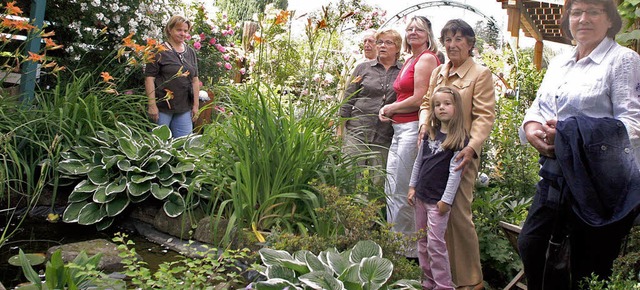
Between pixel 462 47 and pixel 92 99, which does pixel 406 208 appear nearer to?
pixel 462 47

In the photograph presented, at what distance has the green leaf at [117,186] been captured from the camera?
3.91 metres

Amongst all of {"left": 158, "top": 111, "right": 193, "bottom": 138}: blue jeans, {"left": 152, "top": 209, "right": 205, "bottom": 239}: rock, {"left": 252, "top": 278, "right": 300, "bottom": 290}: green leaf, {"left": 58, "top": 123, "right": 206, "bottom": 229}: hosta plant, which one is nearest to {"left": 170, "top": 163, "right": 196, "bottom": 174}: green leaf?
{"left": 58, "top": 123, "right": 206, "bottom": 229}: hosta plant

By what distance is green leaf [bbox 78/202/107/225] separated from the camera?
3852 millimetres


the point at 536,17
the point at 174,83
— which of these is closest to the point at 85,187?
the point at 174,83

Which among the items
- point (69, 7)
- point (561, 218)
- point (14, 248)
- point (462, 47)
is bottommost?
point (14, 248)

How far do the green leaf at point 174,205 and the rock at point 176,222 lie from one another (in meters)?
0.03

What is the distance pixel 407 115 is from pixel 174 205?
4.81 feet

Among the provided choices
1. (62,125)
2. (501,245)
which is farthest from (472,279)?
(62,125)

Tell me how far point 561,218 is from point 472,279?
1.14 meters

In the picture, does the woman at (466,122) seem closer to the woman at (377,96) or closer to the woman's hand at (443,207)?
the woman's hand at (443,207)

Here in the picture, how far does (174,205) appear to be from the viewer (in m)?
3.89

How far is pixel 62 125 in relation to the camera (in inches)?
174

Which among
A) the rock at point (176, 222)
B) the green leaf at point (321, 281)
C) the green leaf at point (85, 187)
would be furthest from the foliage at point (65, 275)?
the green leaf at point (85, 187)

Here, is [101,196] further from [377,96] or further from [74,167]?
[377,96]
